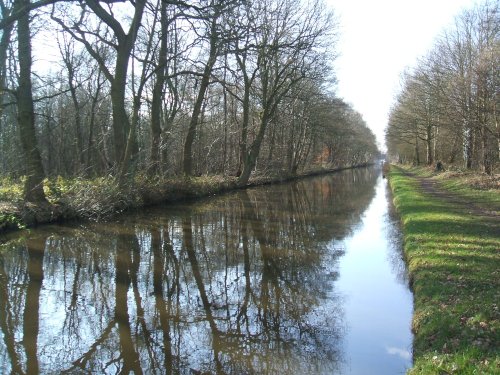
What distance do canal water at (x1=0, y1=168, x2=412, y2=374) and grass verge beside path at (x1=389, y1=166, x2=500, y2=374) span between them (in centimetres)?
46

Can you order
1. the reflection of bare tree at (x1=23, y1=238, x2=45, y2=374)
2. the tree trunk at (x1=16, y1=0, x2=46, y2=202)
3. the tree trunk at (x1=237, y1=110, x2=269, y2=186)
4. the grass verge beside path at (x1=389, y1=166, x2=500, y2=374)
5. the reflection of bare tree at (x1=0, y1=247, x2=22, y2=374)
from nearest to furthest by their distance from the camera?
the grass verge beside path at (x1=389, y1=166, x2=500, y2=374)
the reflection of bare tree at (x1=0, y1=247, x2=22, y2=374)
the reflection of bare tree at (x1=23, y1=238, x2=45, y2=374)
the tree trunk at (x1=16, y1=0, x2=46, y2=202)
the tree trunk at (x1=237, y1=110, x2=269, y2=186)

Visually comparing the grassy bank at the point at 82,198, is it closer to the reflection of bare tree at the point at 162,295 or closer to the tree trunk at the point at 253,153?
the reflection of bare tree at the point at 162,295

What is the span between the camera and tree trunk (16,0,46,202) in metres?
13.9

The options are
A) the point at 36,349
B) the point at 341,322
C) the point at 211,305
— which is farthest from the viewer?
the point at 211,305

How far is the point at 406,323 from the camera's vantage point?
6457 millimetres

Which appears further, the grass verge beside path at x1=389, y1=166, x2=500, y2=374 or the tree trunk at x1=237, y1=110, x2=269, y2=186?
the tree trunk at x1=237, y1=110, x2=269, y2=186

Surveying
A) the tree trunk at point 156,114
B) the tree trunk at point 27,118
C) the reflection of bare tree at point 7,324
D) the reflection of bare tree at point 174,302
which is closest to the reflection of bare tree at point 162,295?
the reflection of bare tree at point 174,302

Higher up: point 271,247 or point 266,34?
point 266,34

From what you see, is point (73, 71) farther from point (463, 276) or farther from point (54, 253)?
point (463, 276)

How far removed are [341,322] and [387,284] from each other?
2397 mm

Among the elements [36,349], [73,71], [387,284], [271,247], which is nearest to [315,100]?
[73,71]

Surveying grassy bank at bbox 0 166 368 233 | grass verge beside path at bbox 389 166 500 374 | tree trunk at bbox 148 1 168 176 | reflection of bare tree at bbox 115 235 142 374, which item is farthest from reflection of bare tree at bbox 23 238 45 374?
tree trunk at bbox 148 1 168 176

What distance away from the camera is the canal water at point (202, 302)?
17.0ft

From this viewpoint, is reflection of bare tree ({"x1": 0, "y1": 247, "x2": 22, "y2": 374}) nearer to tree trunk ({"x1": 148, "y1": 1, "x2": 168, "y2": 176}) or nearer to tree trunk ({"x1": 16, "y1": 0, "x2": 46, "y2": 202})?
tree trunk ({"x1": 16, "y1": 0, "x2": 46, "y2": 202})
